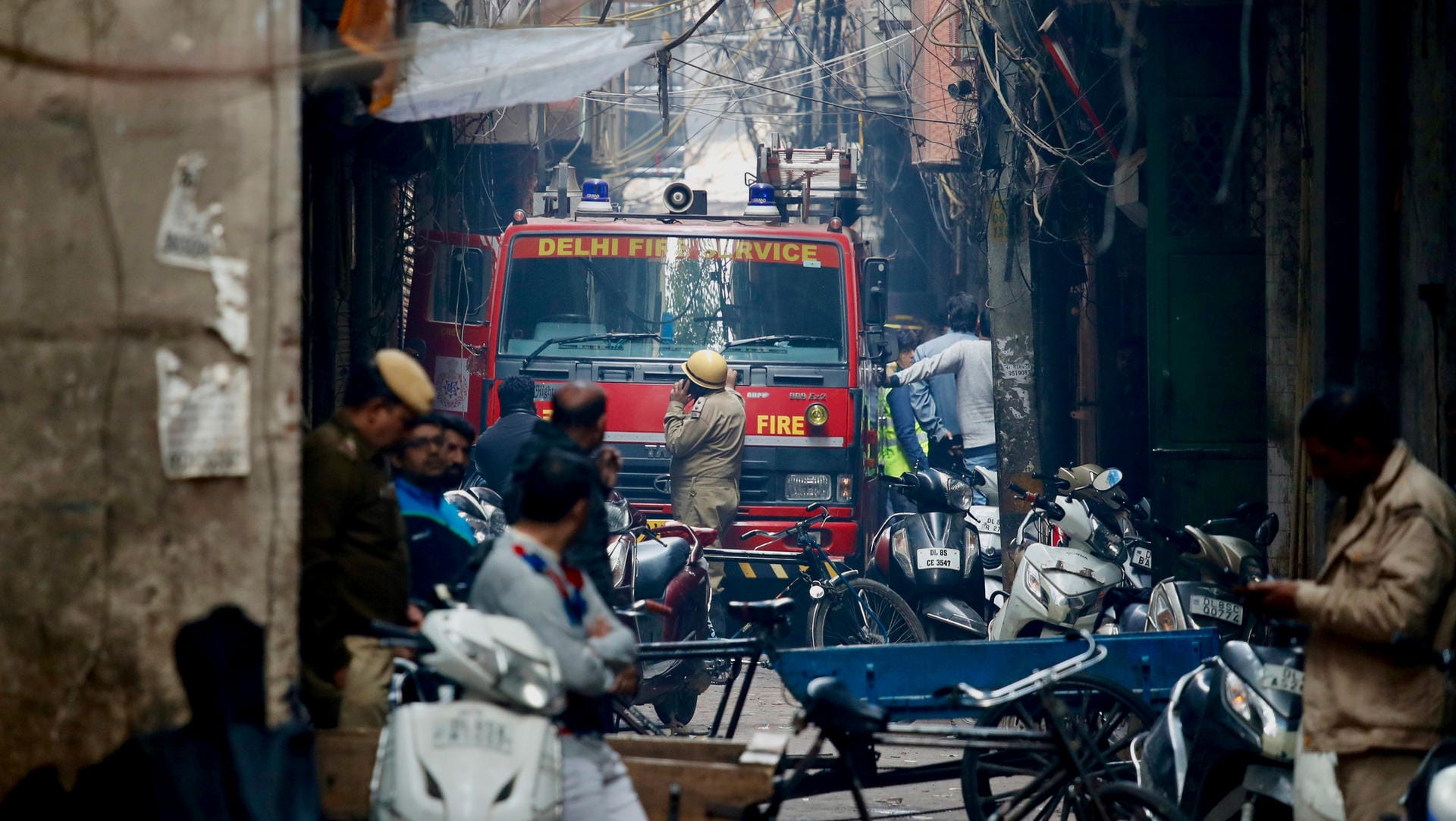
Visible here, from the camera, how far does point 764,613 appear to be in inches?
181

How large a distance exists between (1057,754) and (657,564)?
3724 mm

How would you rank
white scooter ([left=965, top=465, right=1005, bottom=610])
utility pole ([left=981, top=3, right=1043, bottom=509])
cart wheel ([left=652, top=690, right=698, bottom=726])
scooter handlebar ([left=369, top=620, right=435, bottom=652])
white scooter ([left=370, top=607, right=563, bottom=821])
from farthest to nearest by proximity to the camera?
utility pole ([left=981, top=3, right=1043, bottom=509]) < white scooter ([left=965, top=465, right=1005, bottom=610]) < cart wheel ([left=652, top=690, right=698, bottom=726]) < scooter handlebar ([left=369, top=620, right=435, bottom=652]) < white scooter ([left=370, top=607, right=563, bottom=821])

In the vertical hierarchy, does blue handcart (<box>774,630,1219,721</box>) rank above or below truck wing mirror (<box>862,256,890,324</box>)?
below

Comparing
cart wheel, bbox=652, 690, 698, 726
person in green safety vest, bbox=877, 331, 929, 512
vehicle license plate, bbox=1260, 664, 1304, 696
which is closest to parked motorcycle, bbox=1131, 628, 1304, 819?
vehicle license plate, bbox=1260, 664, 1304, 696

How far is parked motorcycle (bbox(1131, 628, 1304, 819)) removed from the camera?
13.5ft

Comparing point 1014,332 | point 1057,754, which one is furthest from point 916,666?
point 1014,332

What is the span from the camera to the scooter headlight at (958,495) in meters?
9.05

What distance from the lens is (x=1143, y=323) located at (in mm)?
11781

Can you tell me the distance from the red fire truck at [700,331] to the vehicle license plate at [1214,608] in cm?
370

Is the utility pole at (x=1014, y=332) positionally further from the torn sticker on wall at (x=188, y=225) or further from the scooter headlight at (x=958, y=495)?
the torn sticker on wall at (x=188, y=225)

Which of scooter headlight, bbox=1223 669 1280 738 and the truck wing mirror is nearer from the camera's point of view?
scooter headlight, bbox=1223 669 1280 738

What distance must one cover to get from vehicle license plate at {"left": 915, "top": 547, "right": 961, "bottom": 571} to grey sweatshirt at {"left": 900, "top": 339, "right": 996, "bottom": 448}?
384 centimetres

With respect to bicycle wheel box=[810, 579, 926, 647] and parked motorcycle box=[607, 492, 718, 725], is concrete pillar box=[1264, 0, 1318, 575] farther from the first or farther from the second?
parked motorcycle box=[607, 492, 718, 725]

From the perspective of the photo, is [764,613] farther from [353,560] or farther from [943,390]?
[943,390]
